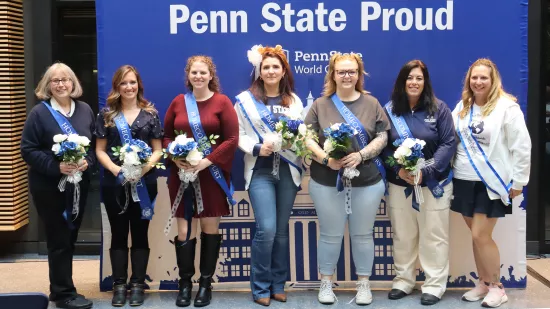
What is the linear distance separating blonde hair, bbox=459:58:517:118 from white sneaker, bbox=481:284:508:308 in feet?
4.16

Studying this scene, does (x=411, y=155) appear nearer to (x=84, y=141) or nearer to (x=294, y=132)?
(x=294, y=132)

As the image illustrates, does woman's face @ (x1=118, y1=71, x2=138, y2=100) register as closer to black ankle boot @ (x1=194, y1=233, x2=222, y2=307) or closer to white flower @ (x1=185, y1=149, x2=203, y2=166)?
white flower @ (x1=185, y1=149, x2=203, y2=166)

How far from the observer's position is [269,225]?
4680 mm

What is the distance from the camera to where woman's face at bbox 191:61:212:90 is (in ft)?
15.2

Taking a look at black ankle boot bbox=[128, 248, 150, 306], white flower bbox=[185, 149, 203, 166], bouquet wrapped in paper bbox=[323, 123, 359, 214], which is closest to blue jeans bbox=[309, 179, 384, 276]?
bouquet wrapped in paper bbox=[323, 123, 359, 214]

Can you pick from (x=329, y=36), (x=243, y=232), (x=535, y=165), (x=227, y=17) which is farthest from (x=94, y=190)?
(x=535, y=165)

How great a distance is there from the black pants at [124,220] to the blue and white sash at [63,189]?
0.63ft

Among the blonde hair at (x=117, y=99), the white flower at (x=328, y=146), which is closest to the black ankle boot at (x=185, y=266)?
the blonde hair at (x=117, y=99)

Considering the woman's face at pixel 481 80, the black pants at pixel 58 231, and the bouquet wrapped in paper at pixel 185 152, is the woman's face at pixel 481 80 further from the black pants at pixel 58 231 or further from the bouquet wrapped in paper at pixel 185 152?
the black pants at pixel 58 231

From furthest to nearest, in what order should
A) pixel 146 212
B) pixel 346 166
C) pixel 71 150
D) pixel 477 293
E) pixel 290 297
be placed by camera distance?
1. pixel 290 297
2. pixel 477 293
3. pixel 146 212
4. pixel 346 166
5. pixel 71 150

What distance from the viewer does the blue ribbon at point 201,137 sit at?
4.61 meters

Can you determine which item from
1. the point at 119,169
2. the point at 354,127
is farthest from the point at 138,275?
the point at 354,127

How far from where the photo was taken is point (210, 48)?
200 inches

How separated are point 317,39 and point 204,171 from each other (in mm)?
1337
